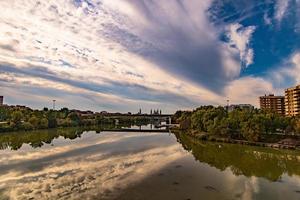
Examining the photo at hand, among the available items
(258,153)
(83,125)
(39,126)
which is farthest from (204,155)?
(83,125)

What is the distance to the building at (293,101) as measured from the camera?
87787mm

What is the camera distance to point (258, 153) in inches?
1607

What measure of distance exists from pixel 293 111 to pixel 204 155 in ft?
211

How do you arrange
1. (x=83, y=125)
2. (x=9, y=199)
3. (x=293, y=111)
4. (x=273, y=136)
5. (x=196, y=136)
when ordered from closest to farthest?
(x=9, y=199)
(x=273, y=136)
(x=196, y=136)
(x=293, y=111)
(x=83, y=125)

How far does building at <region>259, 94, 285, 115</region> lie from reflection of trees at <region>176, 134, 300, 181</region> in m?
79.2

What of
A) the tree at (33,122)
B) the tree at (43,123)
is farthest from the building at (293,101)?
the tree at (33,122)

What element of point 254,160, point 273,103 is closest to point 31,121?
point 254,160

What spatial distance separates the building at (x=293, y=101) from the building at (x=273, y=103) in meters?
20.8

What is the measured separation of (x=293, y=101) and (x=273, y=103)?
30600 mm

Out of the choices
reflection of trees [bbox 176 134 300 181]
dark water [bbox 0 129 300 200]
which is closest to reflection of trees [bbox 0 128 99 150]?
dark water [bbox 0 129 300 200]

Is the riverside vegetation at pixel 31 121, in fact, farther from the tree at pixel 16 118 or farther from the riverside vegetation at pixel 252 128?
the riverside vegetation at pixel 252 128

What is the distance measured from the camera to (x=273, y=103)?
120m

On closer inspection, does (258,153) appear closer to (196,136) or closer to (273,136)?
(273,136)

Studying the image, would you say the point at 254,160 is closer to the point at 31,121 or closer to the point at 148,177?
the point at 148,177
